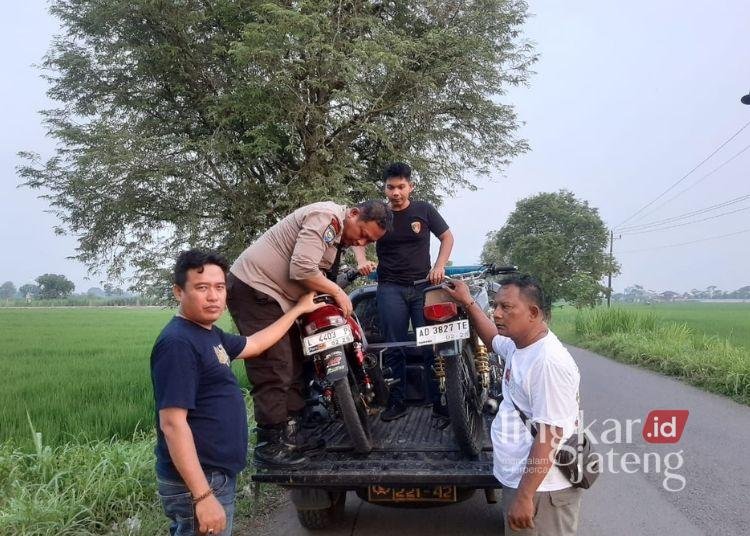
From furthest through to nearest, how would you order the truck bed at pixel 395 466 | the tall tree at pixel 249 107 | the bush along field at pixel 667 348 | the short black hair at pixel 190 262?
the tall tree at pixel 249 107
the bush along field at pixel 667 348
the truck bed at pixel 395 466
the short black hair at pixel 190 262

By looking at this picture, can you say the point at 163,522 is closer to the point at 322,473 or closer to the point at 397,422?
the point at 322,473

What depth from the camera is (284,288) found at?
356 cm

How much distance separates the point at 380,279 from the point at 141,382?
4.85 m

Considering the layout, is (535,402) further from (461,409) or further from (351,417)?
(351,417)

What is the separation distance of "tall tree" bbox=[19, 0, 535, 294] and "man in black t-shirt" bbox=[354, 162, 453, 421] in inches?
234

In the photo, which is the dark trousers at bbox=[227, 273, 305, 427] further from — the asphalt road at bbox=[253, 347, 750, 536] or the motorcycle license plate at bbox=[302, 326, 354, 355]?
the asphalt road at bbox=[253, 347, 750, 536]

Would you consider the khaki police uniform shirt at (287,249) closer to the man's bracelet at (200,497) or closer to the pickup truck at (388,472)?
the pickup truck at (388,472)

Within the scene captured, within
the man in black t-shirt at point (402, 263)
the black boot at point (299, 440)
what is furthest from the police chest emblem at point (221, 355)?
the man in black t-shirt at point (402, 263)

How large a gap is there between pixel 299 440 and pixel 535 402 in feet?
5.76

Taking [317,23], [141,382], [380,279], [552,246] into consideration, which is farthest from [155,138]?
[552,246]

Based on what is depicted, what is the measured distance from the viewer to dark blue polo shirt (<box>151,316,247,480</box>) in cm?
207

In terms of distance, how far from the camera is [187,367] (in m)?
2.09

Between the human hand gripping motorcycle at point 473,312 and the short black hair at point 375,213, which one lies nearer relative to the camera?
the human hand gripping motorcycle at point 473,312

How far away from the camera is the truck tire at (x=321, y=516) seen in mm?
3756
